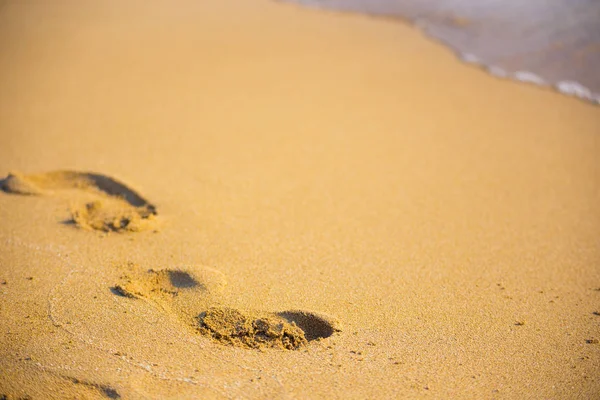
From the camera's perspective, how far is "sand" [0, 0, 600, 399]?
1.91m

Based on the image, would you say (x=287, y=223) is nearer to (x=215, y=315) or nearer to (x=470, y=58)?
(x=215, y=315)

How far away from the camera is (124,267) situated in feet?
7.65

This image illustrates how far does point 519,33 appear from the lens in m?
5.37

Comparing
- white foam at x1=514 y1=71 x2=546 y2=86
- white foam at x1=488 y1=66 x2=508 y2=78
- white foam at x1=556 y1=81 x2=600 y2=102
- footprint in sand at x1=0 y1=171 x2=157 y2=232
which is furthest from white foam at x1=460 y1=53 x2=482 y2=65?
footprint in sand at x1=0 y1=171 x2=157 y2=232

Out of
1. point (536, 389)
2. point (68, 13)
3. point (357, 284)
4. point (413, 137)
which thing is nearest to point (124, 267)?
point (357, 284)

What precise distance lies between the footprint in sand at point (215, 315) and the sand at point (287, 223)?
1 centimetres

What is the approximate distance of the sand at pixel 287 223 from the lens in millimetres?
1912

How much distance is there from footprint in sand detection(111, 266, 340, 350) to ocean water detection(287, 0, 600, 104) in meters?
3.26

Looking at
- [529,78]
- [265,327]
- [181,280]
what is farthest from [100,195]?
[529,78]

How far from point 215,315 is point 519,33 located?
15.0 ft

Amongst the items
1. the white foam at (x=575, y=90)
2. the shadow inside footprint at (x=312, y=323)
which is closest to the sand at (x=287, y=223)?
the shadow inside footprint at (x=312, y=323)

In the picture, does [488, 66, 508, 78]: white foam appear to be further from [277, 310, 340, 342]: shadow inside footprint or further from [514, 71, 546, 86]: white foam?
[277, 310, 340, 342]: shadow inside footprint

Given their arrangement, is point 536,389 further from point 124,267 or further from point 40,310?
point 40,310

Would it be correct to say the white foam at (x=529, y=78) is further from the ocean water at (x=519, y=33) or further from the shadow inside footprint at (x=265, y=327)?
the shadow inside footprint at (x=265, y=327)
